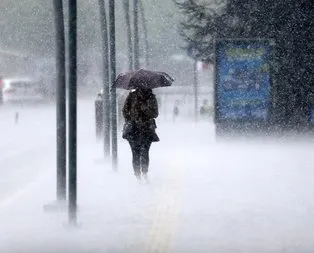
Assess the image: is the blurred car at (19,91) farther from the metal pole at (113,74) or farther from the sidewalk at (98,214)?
the metal pole at (113,74)

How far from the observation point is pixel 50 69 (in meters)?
70.1

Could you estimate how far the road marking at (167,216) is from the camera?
886 cm

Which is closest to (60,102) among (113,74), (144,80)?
(144,80)

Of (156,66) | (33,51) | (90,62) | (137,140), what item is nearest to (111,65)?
(137,140)

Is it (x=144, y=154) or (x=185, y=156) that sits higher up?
(x=144, y=154)

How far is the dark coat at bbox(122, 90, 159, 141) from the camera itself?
1396 centimetres

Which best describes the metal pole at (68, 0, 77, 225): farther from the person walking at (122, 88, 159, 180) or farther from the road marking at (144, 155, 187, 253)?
the person walking at (122, 88, 159, 180)

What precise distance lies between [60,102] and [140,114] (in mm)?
2868

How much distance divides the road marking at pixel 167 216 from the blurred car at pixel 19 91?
35.3 m

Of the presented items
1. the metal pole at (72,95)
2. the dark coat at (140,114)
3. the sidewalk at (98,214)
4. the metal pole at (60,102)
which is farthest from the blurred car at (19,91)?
the metal pole at (72,95)

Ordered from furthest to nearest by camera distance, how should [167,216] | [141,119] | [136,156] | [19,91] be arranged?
[19,91] → [136,156] → [141,119] → [167,216]

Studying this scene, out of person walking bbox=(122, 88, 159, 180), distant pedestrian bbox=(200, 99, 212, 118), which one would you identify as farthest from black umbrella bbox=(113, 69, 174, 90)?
distant pedestrian bbox=(200, 99, 212, 118)

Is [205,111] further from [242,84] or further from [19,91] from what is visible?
[242,84]

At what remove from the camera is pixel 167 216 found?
422 inches
